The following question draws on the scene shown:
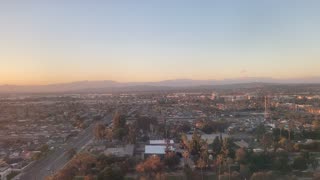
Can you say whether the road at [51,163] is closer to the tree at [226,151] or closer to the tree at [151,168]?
the tree at [151,168]

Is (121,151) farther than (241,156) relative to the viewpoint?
Yes

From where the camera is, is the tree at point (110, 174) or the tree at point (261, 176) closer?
the tree at point (261, 176)

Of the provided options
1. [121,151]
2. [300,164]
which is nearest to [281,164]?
[300,164]

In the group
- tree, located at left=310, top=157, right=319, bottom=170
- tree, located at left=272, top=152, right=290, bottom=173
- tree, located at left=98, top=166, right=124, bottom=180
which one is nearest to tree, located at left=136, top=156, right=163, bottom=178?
tree, located at left=98, top=166, right=124, bottom=180

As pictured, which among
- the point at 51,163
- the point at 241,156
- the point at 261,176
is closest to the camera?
the point at 261,176

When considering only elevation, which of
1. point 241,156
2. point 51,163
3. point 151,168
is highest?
point 241,156

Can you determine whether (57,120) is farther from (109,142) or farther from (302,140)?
(302,140)

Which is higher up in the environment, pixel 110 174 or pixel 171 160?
pixel 110 174

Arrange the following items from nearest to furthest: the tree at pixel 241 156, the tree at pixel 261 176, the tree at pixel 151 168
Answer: the tree at pixel 261 176 < the tree at pixel 151 168 < the tree at pixel 241 156

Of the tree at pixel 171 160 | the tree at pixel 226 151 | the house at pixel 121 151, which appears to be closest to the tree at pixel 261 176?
the tree at pixel 226 151

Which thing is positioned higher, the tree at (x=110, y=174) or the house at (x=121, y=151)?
the tree at (x=110, y=174)

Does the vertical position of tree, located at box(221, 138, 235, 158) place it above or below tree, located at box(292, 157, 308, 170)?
above

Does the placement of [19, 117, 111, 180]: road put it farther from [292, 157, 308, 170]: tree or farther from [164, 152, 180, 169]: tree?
[292, 157, 308, 170]: tree

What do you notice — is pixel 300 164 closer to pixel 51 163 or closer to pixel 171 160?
pixel 171 160
